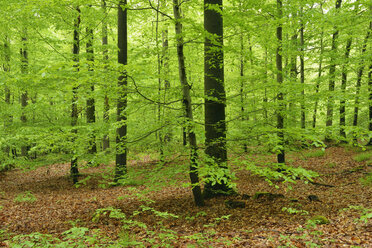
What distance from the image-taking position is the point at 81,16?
10.5m

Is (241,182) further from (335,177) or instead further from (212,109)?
(212,109)

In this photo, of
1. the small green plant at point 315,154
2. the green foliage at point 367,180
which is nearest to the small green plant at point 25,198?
the green foliage at point 367,180

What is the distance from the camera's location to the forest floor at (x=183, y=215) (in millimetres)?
4762

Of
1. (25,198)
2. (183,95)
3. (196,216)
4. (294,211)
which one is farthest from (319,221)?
(25,198)

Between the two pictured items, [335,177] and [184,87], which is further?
[335,177]

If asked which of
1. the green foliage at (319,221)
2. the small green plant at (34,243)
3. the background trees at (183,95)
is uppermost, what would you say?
the background trees at (183,95)

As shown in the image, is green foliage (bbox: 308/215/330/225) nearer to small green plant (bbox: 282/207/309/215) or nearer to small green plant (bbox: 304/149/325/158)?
small green plant (bbox: 282/207/309/215)

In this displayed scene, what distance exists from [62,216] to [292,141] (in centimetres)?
708

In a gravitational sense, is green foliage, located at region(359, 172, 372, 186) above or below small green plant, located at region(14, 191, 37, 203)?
above

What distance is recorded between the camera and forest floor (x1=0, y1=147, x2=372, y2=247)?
15.6 ft

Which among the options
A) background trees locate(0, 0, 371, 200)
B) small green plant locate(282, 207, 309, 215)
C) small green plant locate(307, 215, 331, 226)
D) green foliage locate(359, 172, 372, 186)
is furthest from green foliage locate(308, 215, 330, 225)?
green foliage locate(359, 172, 372, 186)

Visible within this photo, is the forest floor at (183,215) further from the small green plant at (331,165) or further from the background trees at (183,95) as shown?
the background trees at (183,95)

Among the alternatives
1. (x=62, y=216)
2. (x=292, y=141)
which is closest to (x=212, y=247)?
(x=292, y=141)

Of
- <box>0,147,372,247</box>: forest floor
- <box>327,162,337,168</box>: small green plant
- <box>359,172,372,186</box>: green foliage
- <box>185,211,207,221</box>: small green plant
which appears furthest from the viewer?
<box>327,162,337,168</box>: small green plant
